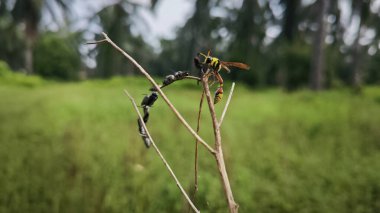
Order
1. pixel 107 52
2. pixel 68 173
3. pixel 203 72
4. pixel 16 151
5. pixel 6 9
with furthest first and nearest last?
pixel 6 9 < pixel 107 52 < pixel 16 151 < pixel 68 173 < pixel 203 72

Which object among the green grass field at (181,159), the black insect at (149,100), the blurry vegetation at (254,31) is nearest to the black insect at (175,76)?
the black insect at (149,100)

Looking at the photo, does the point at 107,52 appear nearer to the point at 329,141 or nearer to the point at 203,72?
the point at 329,141

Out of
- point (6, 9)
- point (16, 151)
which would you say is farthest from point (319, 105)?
point (6, 9)

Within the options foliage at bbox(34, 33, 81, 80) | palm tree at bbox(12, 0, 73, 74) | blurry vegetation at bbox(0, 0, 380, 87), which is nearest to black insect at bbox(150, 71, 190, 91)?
blurry vegetation at bbox(0, 0, 380, 87)

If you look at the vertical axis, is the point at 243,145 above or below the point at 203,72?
below

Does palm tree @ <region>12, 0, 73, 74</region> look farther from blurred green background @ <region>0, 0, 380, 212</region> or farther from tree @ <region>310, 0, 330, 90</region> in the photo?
tree @ <region>310, 0, 330, 90</region>

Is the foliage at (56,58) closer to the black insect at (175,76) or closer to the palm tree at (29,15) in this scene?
the palm tree at (29,15)

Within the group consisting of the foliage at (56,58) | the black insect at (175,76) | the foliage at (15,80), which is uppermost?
the black insect at (175,76)

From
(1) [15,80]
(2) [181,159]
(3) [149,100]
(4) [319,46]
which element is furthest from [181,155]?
(1) [15,80]
